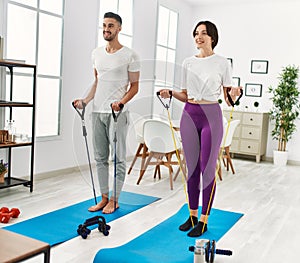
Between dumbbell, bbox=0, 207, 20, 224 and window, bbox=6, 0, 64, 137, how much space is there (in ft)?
4.31

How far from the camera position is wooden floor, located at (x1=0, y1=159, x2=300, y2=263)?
8.88 feet

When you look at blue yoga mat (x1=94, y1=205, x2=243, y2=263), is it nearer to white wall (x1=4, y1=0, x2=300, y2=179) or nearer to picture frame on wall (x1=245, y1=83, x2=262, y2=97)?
white wall (x1=4, y1=0, x2=300, y2=179)

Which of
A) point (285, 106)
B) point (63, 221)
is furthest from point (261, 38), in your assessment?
point (63, 221)

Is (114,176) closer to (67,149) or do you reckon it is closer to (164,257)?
(164,257)

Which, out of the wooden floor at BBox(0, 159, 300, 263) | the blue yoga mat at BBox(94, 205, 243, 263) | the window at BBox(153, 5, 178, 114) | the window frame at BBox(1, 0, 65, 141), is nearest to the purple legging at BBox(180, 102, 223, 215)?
the blue yoga mat at BBox(94, 205, 243, 263)

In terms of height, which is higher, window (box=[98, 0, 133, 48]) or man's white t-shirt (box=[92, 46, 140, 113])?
window (box=[98, 0, 133, 48])

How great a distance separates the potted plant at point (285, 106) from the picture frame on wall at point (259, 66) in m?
0.34

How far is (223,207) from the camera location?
3836 millimetres

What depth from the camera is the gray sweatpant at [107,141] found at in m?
3.29

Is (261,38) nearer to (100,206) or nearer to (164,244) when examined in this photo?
(100,206)

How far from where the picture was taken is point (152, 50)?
6434mm

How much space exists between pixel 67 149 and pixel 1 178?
1.19 meters

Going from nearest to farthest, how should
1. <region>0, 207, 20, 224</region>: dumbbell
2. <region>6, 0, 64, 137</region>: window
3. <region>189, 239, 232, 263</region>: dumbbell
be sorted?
<region>189, 239, 232, 263</region>: dumbbell < <region>0, 207, 20, 224</region>: dumbbell < <region>6, 0, 64, 137</region>: window

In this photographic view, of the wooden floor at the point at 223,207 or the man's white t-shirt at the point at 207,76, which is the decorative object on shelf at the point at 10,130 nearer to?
the wooden floor at the point at 223,207
